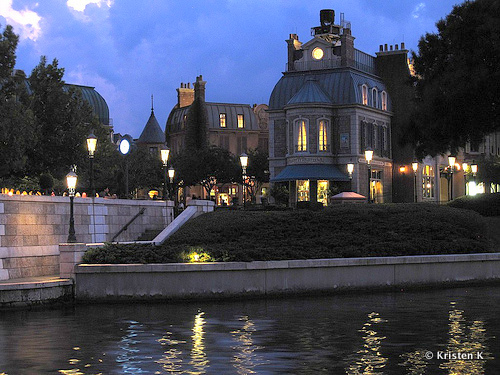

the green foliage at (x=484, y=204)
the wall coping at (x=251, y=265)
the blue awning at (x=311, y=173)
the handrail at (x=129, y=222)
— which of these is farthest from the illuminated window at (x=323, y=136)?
the wall coping at (x=251, y=265)

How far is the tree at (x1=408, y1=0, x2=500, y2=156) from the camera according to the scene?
157 ft

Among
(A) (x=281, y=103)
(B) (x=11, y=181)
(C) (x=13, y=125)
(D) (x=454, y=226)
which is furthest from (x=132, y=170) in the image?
(D) (x=454, y=226)

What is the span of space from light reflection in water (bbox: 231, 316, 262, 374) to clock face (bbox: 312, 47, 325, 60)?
53527 mm

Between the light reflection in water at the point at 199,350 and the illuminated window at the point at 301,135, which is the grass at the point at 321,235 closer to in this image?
the light reflection in water at the point at 199,350

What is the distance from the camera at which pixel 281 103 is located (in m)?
75.9

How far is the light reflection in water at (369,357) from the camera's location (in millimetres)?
18031

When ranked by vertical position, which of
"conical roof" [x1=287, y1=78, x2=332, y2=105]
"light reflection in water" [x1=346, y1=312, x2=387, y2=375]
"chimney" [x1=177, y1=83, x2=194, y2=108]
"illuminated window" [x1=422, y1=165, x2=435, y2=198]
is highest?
"chimney" [x1=177, y1=83, x2=194, y2=108]

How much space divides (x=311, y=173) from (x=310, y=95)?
6.58 m

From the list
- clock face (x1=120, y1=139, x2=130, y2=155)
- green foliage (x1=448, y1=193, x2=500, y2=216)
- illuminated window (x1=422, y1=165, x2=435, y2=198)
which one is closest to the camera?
green foliage (x1=448, y1=193, x2=500, y2=216)

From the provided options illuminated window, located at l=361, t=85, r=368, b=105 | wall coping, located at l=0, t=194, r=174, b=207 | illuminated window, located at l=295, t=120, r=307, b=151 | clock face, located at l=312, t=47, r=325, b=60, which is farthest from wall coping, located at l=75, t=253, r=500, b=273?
clock face, located at l=312, t=47, r=325, b=60

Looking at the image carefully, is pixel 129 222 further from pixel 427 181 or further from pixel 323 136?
pixel 427 181

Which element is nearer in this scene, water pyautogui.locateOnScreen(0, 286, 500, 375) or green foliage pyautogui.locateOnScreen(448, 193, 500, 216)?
water pyautogui.locateOnScreen(0, 286, 500, 375)

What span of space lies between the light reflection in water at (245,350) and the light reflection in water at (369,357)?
212 centimetres

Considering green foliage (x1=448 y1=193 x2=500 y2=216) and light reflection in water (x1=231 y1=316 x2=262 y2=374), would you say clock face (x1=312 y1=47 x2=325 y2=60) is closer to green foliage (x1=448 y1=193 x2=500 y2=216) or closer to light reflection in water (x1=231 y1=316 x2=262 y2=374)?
green foliage (x1=448 y1=193 x2=500 y2=216)
